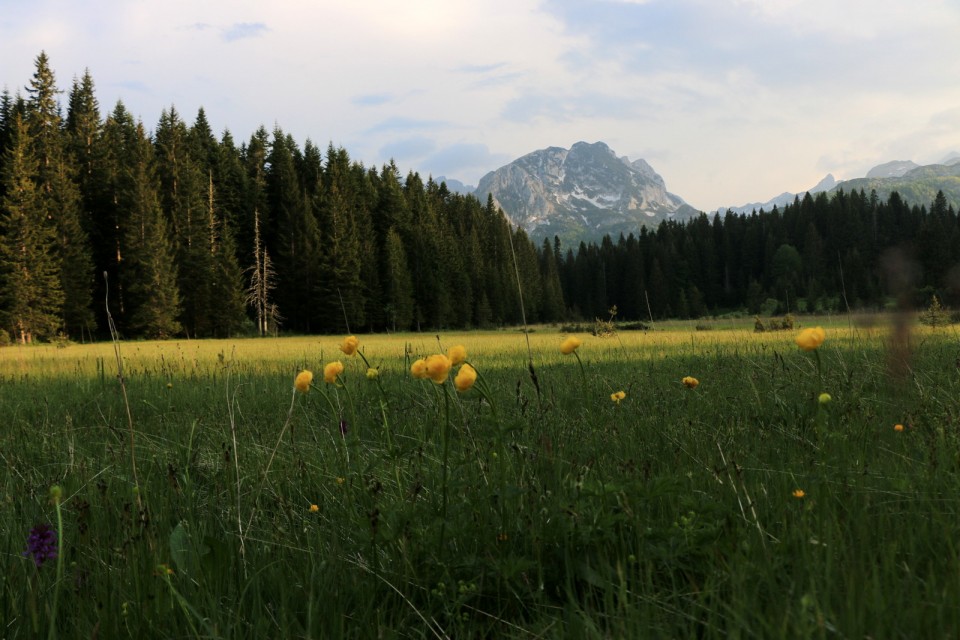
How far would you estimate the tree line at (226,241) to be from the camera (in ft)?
90.7

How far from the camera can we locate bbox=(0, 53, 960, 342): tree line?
27.6 meters

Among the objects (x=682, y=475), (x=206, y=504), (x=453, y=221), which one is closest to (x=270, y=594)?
(x=206, y=504)

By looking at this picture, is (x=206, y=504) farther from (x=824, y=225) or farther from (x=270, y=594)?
(x=824, y=225)

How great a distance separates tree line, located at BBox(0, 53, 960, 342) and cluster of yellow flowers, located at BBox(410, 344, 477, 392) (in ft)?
47.8

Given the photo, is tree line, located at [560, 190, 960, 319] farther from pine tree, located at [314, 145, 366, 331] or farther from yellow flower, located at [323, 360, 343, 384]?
yellow flower, located at [323, 360, 343, 384]

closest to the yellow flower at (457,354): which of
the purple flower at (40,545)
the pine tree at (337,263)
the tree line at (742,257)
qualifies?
the purple flower at (40,545)

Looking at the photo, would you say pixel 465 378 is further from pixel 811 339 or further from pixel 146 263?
pixel 146 263

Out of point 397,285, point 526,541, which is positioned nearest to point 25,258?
point 397,285

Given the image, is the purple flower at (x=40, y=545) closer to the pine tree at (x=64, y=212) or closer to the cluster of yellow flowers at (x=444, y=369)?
the cluster of yellow flowers at (x=444, y=369)

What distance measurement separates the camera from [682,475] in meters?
1.87

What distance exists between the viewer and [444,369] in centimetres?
131

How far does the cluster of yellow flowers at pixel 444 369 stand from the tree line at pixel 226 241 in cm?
1457

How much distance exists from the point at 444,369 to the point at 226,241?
37368mm

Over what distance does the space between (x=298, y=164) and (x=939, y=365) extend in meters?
48.0
